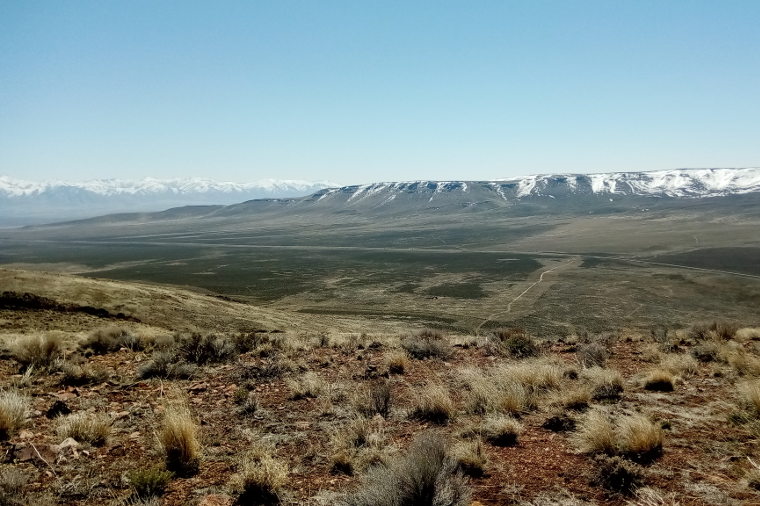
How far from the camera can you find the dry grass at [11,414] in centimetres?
552

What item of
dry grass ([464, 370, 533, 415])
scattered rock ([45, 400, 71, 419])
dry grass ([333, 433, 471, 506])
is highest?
dry grass ([333, 433, 471, 506])

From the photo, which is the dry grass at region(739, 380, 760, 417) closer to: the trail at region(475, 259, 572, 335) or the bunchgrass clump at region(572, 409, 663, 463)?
the bunchgrass clump at region(572, 409, 663, 463)

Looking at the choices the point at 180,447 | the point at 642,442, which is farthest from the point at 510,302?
the point at 180,447

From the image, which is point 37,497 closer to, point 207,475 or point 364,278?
point 207,475

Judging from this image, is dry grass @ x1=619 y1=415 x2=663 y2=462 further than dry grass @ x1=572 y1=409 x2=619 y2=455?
No

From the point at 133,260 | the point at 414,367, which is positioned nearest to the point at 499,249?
the point at 133,260

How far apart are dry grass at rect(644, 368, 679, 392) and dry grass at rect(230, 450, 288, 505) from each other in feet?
19.8

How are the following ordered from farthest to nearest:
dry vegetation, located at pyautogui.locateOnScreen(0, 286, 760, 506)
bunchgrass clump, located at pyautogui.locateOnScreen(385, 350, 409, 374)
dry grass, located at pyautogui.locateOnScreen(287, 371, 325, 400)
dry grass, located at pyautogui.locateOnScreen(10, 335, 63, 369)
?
bunchgrass clump, located at pyautogui.locateOnScreen(385, 350, 409, 374)
dry grass, located at pyautogui.locateOnScreen(10, 335, 63, 369)
dry grass, located at pyautogui.locateOnScreen(287, 371, 325, 400)
dry vegetation, located at pyautogui.locateOnScreen(0, 286, 760, 506)

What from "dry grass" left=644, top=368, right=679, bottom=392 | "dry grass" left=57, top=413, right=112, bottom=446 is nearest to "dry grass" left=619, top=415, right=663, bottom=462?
"dry grass" left=644, top=368, right=679, bottom=392

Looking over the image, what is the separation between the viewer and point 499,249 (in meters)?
94.1

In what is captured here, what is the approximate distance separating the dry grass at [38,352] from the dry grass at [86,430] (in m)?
3.74

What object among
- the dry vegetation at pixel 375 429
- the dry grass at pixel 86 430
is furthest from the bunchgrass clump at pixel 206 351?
the dry grass at pixel 86 430

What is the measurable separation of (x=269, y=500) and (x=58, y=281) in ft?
88.6

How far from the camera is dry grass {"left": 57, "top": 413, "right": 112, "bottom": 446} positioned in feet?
18.3
